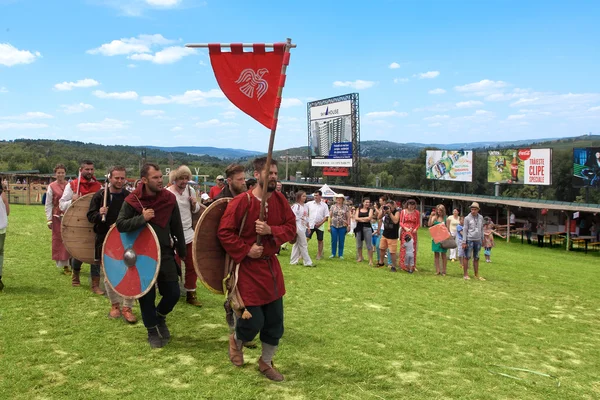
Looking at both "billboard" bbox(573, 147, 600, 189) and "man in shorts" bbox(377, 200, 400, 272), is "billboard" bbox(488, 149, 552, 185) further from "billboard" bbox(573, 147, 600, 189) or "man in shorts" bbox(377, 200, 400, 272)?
"man in shorts" bbox(377, 200, 400, 272)

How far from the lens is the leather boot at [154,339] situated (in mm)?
5031

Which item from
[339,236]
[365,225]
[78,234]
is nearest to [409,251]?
[365,225]

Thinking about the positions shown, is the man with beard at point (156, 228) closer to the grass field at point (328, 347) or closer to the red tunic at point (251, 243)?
the grass field at point (328, 347)

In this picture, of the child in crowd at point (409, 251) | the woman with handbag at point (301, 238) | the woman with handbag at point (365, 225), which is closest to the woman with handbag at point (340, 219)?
the woman with handbag at point (365, 225)

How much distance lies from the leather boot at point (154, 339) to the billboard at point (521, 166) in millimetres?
29916

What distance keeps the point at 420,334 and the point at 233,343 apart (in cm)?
263

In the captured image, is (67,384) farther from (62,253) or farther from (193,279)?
(62,253)

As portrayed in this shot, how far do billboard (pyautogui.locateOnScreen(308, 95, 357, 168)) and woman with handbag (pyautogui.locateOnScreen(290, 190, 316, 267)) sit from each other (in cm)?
2692

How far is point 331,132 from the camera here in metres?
41.2

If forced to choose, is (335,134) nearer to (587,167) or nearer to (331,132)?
(331,132)

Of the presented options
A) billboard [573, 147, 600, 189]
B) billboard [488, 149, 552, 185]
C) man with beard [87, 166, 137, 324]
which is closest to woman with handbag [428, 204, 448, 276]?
man with beard [87, 166, 137, 324]

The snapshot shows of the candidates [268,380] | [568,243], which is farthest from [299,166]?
[268,380]

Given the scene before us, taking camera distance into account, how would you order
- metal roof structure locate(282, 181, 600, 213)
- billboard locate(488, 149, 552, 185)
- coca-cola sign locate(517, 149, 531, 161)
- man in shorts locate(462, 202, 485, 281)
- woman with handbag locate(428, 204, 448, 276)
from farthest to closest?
coca-cola sign locate(517, 149, 531, 161) < billboard locate(488, 149, 552, 185) < metal roof structure locate(282, 181, 600, 213) < woman with handbag locate(428, 204, 448, 276) < man in shorts locate(462, 202, 485, 281)

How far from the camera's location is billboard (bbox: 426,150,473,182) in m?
37.5
